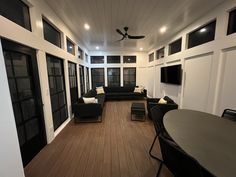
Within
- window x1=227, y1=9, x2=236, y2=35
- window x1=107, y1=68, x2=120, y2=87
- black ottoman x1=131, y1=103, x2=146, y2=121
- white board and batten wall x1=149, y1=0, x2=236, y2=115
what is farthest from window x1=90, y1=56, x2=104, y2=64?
window x1=227, y1=9, x2=236, y2=35

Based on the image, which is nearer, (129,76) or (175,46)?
(175,46)

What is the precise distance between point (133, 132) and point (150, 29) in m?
3.43

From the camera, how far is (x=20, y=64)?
1853 millimetres

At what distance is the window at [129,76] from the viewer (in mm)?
7988

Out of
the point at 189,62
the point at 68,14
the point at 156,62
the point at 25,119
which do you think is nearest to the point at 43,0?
the point at 68,14

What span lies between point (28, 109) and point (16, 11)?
1.59 m

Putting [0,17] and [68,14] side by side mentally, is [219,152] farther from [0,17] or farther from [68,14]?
[68,14]

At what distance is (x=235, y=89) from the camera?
2289 millimetres

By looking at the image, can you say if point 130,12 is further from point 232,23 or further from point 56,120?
point 56,120

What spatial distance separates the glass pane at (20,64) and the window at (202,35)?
4.08 meters

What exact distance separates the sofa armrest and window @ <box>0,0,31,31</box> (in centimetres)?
217

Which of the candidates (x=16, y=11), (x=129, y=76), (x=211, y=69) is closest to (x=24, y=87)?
(x=16, y=11)

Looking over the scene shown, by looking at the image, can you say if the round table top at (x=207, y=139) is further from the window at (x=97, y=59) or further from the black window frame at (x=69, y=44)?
the window at (x=97, y=59)

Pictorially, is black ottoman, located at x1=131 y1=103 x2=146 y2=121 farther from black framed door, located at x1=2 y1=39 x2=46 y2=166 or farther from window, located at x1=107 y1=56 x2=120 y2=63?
window, located at x1=107 y1=56 x2=120 y2=63
